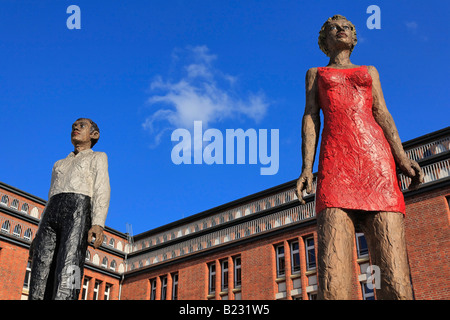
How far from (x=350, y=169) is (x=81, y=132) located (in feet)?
9.49

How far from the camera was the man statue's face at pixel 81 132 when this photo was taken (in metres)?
6.00

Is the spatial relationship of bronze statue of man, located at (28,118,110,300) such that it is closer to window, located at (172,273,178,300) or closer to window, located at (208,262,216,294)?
window, located at (208,262,216,294)

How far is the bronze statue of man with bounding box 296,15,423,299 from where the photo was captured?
4.33 meters

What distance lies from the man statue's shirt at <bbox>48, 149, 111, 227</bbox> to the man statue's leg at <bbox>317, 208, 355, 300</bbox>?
7.14 ft

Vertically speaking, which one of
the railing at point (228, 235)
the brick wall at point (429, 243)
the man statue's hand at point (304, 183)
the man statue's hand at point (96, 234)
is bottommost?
the man statue's hand at point (96, 234)

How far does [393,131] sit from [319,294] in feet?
5.78

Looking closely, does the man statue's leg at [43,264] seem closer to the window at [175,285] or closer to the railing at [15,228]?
the railing at [15,228]

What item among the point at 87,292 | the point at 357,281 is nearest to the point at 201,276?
the point at 87,292

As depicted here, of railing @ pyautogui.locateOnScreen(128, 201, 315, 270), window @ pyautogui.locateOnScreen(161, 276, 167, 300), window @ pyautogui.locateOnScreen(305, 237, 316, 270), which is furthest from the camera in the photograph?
window @ pyautogui.locateOnScreen(161, 276, 167, 300)

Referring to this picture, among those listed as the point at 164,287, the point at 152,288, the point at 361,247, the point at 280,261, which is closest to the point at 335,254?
the point at 361,247

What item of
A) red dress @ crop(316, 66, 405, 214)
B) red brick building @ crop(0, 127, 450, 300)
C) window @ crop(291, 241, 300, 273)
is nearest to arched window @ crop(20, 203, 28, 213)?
red brick building @ crop(0, 127, 450, 300)

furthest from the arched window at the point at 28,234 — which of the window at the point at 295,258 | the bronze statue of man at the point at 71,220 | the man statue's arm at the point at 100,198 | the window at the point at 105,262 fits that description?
the man statue's arm at the point at 100,198

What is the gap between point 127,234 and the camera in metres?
33.7

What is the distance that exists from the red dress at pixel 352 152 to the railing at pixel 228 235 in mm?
21103
